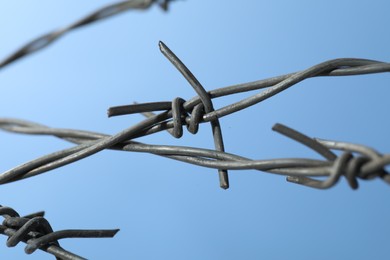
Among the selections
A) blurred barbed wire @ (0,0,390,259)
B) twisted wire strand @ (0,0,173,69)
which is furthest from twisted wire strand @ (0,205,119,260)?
twisted wire strand @ (0,0,173,69)

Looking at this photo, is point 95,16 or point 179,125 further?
point 179,125

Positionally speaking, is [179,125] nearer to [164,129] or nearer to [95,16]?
[164,129]

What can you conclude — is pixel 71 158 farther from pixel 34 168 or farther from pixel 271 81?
pixel 271 81

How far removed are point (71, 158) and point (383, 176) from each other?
203 mm

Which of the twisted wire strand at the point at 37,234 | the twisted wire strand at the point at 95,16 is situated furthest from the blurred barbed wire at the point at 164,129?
the twisted wire strand at the point at 95,16

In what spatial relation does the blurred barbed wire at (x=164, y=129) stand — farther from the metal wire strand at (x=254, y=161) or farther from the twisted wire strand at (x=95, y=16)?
the twisted wire strand at (x=95, y=16)

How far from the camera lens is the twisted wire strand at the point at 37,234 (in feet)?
1.39

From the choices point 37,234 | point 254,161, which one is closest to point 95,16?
point 254,161

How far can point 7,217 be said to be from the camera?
1.47 feet

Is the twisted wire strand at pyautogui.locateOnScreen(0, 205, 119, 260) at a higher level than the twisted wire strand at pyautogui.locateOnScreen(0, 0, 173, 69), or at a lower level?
lower

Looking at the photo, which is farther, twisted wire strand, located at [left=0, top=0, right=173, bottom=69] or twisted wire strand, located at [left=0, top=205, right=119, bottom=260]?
twisted wire strand, located at [left=0, top=205, right=119, bottom=260]

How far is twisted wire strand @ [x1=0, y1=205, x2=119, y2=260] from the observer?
16.7 inches

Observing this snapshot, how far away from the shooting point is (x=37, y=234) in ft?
1.46

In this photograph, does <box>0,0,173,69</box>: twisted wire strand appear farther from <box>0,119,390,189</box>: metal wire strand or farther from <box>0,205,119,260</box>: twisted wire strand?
<box>0,205,119,260</box>: twisted wire strand
